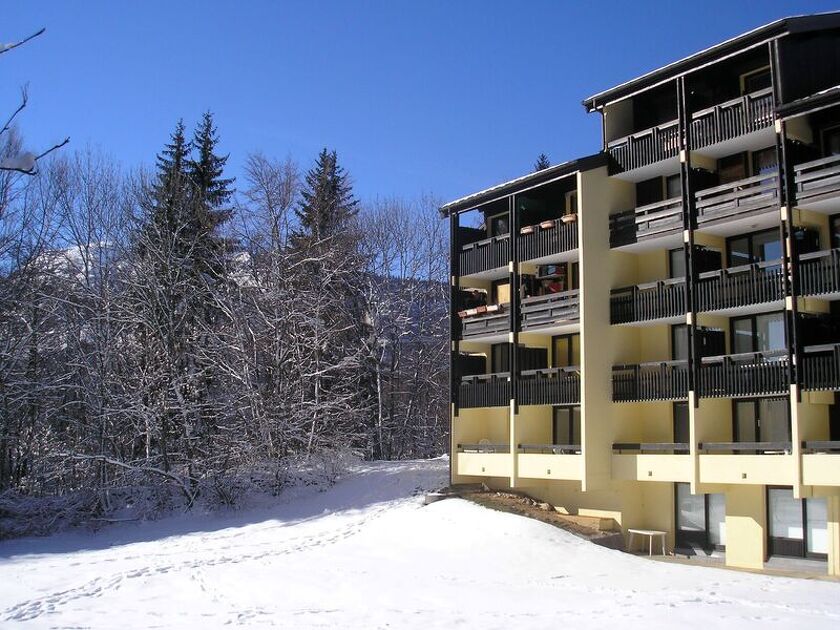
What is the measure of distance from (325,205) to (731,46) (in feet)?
87.6

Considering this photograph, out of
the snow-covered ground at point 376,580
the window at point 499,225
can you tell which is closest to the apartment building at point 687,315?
the window at point 499,225

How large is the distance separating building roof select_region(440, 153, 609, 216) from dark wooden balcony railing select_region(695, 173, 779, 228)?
369cm

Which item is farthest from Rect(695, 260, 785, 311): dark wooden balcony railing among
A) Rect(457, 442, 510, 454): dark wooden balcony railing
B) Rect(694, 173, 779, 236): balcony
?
Rect(457, 442, 510, 454): dark wooden balcony railing

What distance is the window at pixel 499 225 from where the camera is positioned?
30000 mm

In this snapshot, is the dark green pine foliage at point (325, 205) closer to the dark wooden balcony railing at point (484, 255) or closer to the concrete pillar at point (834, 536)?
the dark wooden balcony railing at point (484, 255)

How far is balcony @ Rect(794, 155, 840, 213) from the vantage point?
20.0 meters

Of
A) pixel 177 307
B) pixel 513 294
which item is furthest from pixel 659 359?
pixel 177 307

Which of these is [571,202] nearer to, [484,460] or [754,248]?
[754,248]

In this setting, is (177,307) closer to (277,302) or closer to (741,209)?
(277,302)

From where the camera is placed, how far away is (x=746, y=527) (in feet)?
73.0

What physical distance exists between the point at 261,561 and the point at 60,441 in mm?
15477

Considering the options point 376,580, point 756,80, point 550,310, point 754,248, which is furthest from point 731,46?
point 376,580

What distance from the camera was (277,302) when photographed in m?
34.6

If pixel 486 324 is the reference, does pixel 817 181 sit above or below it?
above
